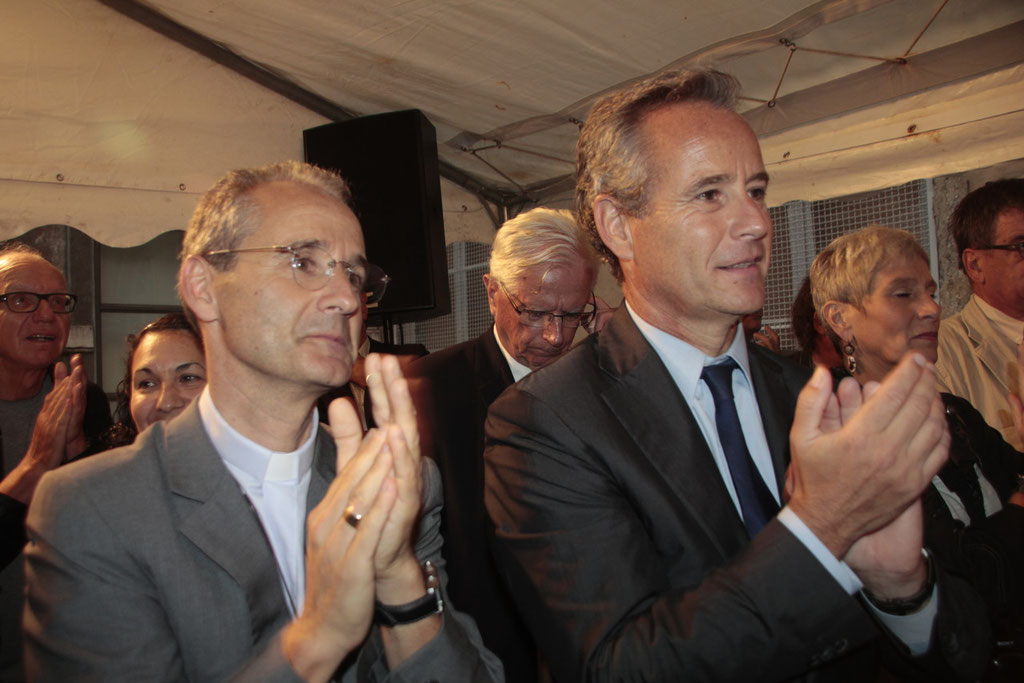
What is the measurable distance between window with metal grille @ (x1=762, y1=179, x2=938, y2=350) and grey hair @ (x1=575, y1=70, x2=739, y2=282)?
3.30 m

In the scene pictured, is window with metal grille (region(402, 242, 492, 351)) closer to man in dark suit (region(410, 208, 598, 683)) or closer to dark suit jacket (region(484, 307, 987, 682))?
man in dark suit (region(410, 208, 598, 683))

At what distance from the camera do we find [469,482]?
2523mm

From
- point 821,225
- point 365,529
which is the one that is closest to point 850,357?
point 365,529

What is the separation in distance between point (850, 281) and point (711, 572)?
169 centimetres

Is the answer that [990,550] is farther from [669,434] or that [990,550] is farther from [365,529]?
[365,529]

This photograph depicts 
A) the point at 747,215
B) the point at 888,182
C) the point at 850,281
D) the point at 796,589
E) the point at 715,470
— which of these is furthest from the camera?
the point at 888,182

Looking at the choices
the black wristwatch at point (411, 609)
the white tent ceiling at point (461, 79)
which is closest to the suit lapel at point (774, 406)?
the black wristwatch at point (411, 609)

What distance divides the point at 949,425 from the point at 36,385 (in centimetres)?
363

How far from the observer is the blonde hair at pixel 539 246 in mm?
3045

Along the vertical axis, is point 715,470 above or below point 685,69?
below

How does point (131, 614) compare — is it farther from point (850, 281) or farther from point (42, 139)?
point (42, 139)

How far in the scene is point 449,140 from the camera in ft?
17.6

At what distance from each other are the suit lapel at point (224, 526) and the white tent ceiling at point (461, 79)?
3.05 m

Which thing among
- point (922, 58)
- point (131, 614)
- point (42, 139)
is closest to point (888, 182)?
point (922, 58)
